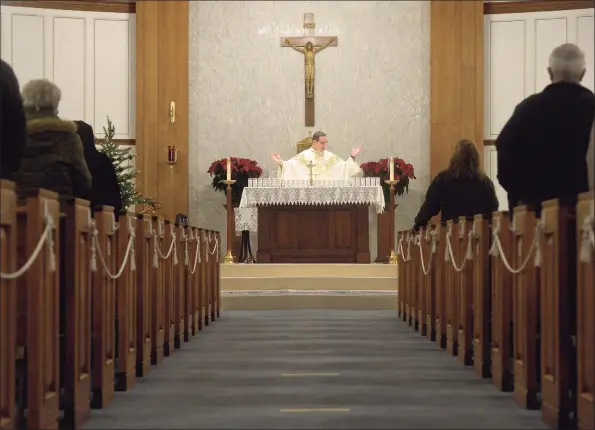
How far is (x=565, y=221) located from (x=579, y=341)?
46 centimetres

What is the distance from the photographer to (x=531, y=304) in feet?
13.5

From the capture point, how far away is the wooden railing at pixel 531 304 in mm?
3432

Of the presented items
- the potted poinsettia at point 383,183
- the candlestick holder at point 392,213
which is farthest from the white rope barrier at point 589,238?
the potted poinsettia at point 383,183

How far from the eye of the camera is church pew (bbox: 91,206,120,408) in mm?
4168

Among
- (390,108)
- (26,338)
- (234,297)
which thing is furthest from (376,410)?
(390,108)

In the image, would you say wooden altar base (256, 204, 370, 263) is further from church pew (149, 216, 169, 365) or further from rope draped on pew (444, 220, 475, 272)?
church pew (149, 216, 169, 365)

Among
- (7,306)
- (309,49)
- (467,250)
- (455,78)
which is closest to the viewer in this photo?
(7,306)

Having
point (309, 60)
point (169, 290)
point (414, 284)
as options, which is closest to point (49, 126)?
point (169, 290)

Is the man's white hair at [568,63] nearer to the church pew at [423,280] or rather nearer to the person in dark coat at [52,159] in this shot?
the person in dark coat at [52,159]

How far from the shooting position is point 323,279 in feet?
35.4

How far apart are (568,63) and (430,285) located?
115 inches

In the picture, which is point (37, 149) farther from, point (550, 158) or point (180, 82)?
point (180, 82)

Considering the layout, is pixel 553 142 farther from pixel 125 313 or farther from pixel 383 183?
pixel 383 183

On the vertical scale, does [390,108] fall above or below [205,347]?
above
